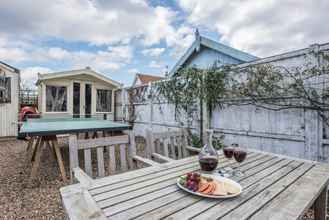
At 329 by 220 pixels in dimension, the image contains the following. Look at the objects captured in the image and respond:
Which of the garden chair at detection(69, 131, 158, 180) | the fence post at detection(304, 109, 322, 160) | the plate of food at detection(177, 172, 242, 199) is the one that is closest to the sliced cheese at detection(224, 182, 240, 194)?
the plate of food at detection(177, 172, 242, 199)

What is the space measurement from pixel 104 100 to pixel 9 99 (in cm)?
326

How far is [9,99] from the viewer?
250 inches

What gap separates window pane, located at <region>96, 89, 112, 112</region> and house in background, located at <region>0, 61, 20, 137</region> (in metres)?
2.80

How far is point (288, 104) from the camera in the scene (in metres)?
2.80

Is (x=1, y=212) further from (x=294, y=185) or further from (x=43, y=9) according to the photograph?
(x=43, y=9)

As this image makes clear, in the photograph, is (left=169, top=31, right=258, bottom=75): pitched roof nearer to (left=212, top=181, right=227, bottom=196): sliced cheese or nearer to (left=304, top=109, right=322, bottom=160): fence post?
(left=304, top=109, right=322, bottom=160): fence post

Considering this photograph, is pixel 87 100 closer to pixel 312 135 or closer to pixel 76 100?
pixel 76 100

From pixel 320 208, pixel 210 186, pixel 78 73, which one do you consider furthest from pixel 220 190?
pixel 78 73

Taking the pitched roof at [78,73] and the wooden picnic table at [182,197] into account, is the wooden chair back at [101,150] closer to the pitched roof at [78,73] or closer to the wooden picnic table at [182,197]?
the wooden picnic table at [182,197]

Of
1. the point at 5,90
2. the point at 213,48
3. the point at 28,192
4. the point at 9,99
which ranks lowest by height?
the point at 28,192

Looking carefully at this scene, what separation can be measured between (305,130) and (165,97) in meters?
3.37

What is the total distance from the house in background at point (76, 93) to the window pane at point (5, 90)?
2.95 ft

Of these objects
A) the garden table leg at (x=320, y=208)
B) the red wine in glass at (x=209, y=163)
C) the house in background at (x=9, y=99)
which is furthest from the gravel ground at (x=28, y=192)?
the house in background at (x=9, y=99)

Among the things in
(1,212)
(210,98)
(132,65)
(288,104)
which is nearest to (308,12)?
(288,104)
